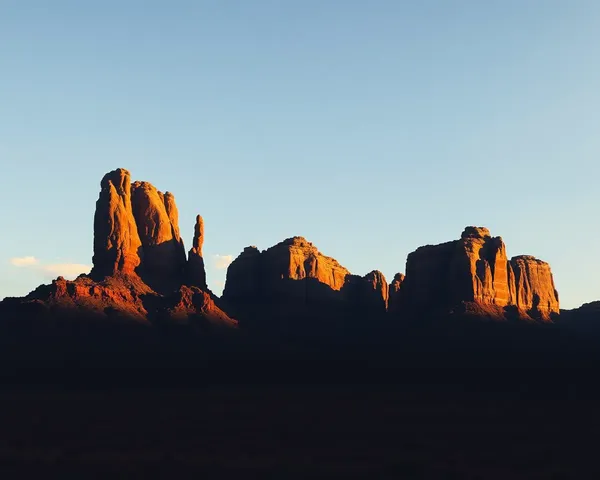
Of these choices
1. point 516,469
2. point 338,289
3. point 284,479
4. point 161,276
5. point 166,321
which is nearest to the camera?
point 284,479

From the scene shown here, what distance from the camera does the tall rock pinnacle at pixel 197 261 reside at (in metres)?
156

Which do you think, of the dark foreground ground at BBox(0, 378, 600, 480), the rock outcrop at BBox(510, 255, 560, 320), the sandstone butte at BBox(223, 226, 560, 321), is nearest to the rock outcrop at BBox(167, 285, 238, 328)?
the sandstone butte at BBox(223, 226, 560, 321)

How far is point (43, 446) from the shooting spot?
2429 inches

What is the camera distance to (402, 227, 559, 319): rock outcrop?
164 metres

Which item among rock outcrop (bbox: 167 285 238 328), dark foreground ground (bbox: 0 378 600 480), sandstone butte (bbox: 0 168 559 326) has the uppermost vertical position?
sandstone butte (bbox: 0 168 559 326)

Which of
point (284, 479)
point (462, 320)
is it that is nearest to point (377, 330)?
point (462, 320)

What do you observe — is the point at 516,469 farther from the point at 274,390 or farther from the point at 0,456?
the point at 274,390

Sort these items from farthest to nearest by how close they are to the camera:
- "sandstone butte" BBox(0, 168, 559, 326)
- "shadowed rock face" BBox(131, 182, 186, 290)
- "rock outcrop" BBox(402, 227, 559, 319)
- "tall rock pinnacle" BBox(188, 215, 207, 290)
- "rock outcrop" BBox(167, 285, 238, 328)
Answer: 1. "rock outcrop" BBox(402, 227, 559, 319)
2. "tall rock pinnacle" BBox(188, 215, 207, 290)
3. "shadowed rock face" BBox(131, 182, 186, 290)
4. "rock outcrop" BBox(167, 285, 238, 328)
5. "sandstone butte" BBox(0, 168, 559, 326)

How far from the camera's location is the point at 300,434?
67.7 m

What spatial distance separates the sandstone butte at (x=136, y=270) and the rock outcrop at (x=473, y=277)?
46811 mm

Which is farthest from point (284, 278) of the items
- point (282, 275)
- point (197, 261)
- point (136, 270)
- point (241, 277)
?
point (136, 270)

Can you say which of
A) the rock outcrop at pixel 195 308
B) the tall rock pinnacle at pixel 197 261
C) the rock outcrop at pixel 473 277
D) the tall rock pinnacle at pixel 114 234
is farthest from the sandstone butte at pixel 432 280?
the tall rock pinnacle at pixel 114 234

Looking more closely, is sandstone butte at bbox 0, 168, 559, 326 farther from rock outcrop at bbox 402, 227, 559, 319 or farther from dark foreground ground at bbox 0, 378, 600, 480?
dark foreground ground at bbox 0, 378, 600, 480

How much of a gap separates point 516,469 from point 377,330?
121803 mm
